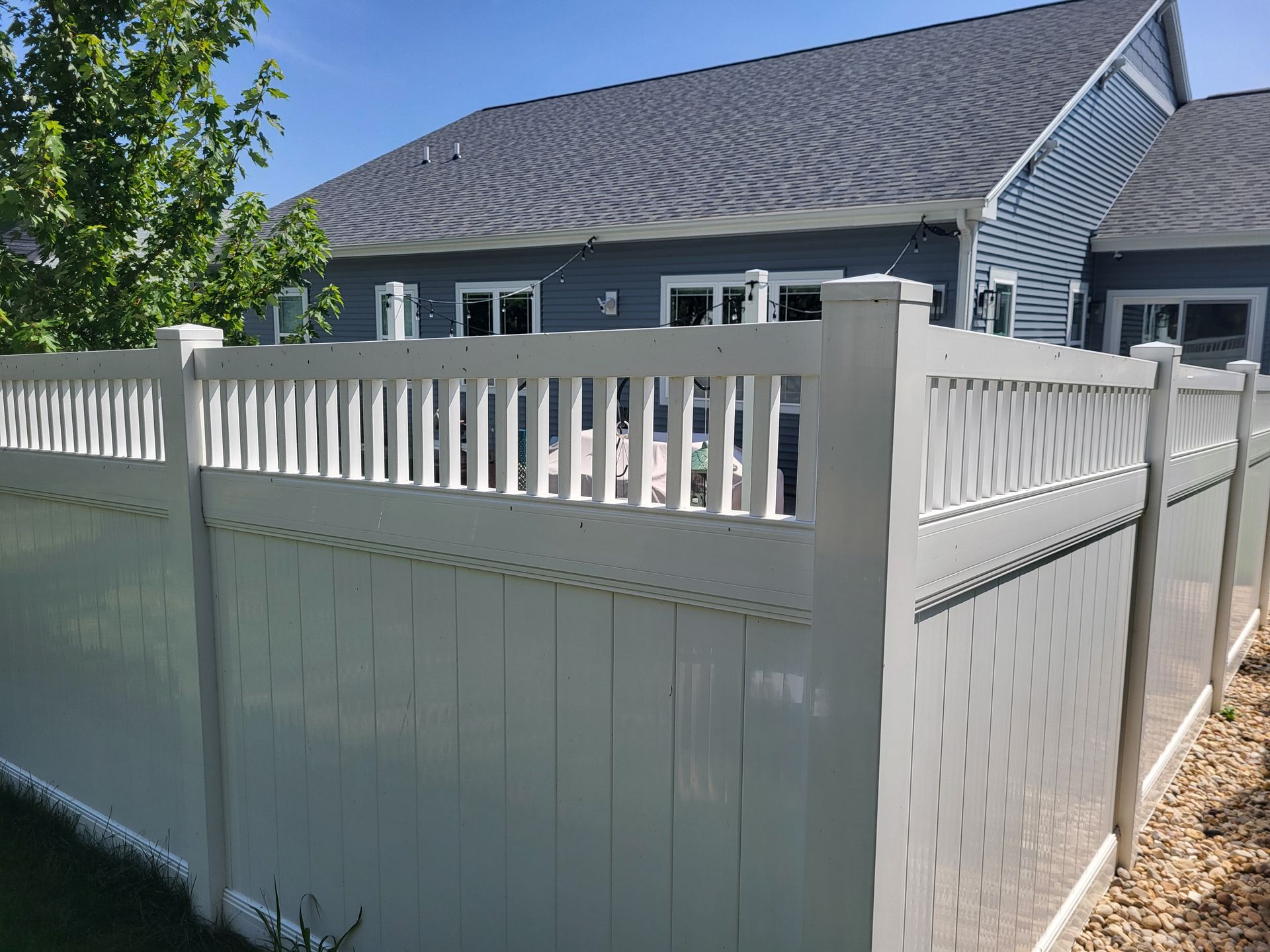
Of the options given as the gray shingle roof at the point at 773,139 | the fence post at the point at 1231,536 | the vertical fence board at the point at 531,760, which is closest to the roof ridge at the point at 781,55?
the gray shingle roof at the point at 773,139

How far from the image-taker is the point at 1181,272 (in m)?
11.0

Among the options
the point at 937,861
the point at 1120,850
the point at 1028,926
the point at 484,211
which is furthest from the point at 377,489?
the point at 484,211

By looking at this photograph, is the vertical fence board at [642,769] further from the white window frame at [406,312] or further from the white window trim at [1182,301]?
the white window frame at [406,312]

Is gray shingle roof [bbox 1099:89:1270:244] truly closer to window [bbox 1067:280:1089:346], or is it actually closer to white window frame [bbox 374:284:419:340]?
window [bbox 1067:280:1089:346]

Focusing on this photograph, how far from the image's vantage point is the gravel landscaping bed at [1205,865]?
308cm

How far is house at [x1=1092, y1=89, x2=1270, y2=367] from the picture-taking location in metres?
10.5

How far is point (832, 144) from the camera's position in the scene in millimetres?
10930

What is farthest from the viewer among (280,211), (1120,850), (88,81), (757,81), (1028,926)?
(280,211)

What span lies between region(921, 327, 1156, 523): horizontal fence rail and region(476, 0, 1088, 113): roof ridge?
38.4 ft

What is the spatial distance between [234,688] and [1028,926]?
7.72ft

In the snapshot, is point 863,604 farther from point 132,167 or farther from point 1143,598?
point 132,167

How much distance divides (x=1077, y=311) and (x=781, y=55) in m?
5.86

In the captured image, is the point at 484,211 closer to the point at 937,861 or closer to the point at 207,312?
the point at 207,312

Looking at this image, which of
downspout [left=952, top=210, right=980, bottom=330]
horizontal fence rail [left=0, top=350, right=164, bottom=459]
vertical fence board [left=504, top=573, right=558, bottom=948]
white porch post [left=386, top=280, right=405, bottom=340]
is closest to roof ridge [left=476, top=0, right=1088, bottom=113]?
downspout [left=952, top=210, right=980, bottom=330]
